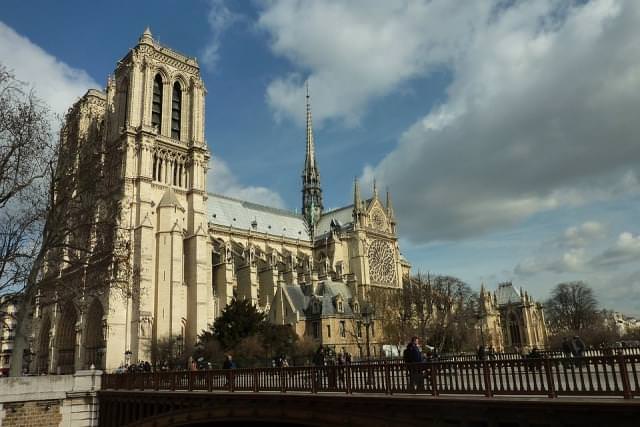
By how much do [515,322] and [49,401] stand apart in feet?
234

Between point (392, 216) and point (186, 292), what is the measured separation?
36582mm

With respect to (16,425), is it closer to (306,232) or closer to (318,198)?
(306,232)

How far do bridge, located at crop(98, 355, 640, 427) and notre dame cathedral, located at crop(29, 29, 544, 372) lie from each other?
2446cm

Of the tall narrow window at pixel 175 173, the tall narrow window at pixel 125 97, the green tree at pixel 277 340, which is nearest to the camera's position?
the green tree at pixel 277 340

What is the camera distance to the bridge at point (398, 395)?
8352mm

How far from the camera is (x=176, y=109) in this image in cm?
6125

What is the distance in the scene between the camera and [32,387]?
21.5 metres

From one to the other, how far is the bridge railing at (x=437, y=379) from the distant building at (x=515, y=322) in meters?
57.4

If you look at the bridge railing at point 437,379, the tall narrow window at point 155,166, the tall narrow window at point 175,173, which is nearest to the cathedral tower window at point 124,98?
the tall narrow window at point 155,166

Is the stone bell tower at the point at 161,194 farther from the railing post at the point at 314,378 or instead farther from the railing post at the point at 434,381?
the railing post at the point at 434,381

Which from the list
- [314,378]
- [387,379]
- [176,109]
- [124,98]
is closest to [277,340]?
[314,378]

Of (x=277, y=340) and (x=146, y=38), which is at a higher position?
(x=146, y=38)

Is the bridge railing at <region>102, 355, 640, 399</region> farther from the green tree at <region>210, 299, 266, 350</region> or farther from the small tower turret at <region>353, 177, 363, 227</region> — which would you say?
the small tower turret at <region>353, 177, 363, 227</region>

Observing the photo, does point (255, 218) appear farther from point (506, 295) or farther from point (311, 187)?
point (506, 295)
